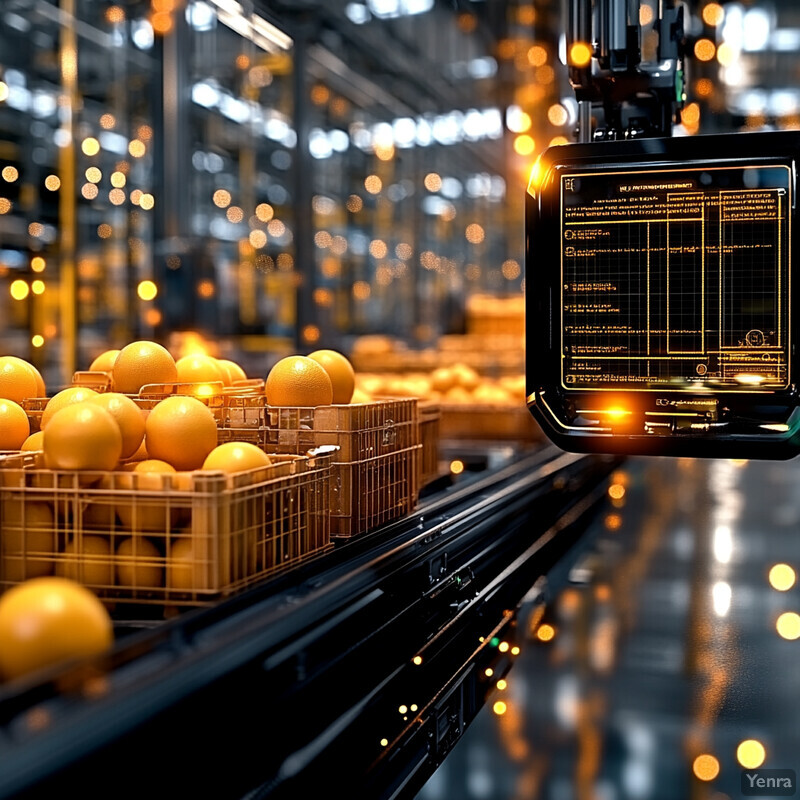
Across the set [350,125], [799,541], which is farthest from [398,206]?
[799,541]

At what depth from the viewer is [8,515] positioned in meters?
1.51

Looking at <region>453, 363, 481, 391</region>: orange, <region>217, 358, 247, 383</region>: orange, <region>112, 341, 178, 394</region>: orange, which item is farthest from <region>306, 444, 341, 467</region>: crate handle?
<region>453, 363, 481, 391</region>: orange

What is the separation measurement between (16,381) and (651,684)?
1.36 metres

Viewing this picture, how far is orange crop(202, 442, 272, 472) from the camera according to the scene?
63.4 inches

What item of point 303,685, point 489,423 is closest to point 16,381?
point 303,685

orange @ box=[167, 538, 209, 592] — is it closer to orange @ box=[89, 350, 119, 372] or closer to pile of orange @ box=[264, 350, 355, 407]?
pile of orange @ box=[264, 350, 355, 407]

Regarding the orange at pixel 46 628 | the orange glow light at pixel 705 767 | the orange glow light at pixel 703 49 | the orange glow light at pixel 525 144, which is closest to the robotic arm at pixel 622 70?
the orange glow light at pixel 705 767

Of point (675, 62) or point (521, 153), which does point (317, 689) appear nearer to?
point (675, 62)

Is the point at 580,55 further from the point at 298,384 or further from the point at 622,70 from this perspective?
the point at 298,384

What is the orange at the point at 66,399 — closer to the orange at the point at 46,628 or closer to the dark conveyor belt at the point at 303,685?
the dark conveyor belt at the point at 303,685

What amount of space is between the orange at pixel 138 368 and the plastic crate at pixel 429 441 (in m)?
0.96

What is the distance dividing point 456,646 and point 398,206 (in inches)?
390

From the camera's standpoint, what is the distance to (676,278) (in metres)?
2.06

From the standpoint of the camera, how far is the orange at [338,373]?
225 centimetres
